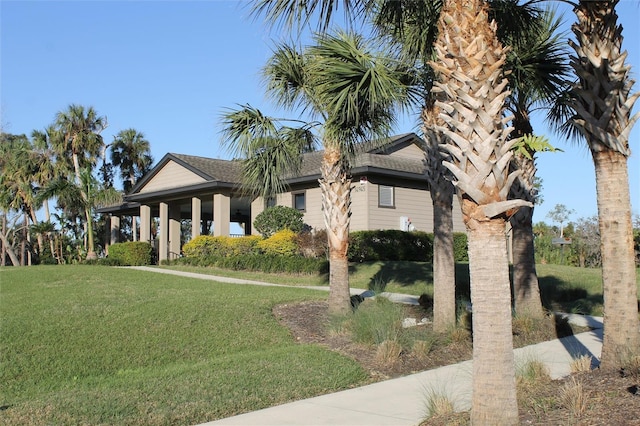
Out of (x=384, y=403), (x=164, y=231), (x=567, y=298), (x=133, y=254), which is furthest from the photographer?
(x=164, y=231)

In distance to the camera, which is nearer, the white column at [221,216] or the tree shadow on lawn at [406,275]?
the tree shadow on lawn at [406,275]

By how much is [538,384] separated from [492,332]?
6.23ft

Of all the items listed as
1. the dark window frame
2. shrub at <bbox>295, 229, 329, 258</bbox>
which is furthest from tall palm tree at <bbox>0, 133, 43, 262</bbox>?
shrub at <bbox>295, 229, 329, 258</bbox>

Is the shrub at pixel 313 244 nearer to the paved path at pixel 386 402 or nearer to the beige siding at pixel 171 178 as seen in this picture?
the beige siding at pixel 171 178

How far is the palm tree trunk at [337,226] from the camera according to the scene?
494 inches

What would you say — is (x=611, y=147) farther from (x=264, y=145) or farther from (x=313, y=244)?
(x=313, y=244)

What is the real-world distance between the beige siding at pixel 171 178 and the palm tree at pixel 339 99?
54.1 feet

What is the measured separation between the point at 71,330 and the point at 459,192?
768 centimetres

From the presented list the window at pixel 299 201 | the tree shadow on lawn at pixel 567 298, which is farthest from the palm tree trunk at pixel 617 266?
the window at pixel 299 201

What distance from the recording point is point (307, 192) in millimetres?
27547

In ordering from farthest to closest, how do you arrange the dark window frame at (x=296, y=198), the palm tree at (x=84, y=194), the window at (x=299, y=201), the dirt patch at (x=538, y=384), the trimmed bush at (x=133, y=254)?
the palm tree at (x=84, y=194) < the trimmed bush at (x=133, y=254) < the window at (x=299, y=201) < the dark window frame at (x=296, y=198) < the dirt patch at (x=538, y=384)

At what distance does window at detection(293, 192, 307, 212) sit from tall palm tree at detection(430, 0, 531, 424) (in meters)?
21.9

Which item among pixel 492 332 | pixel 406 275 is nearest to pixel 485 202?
pixel 492 332

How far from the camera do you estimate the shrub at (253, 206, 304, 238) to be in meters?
25.9
